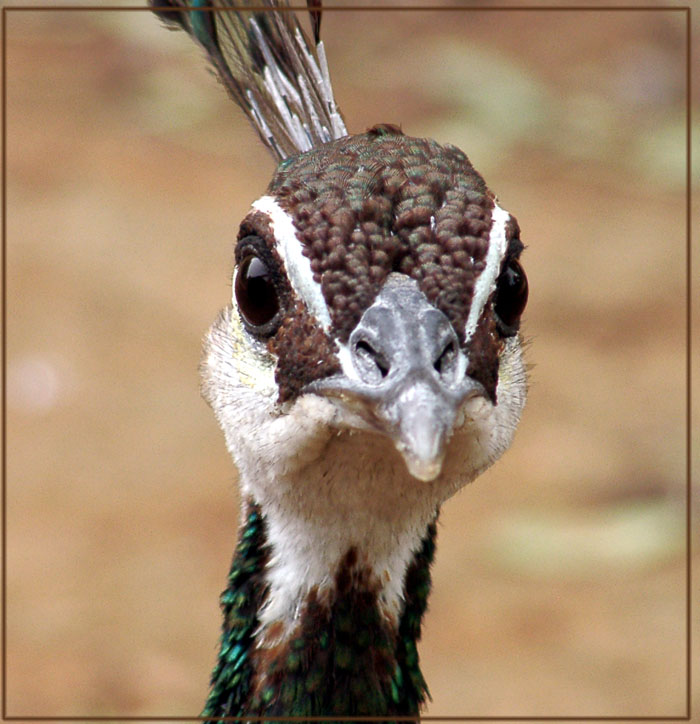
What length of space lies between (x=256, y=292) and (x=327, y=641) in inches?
21.1

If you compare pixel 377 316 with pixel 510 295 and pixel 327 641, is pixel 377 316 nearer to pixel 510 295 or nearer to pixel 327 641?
pixel 510 295

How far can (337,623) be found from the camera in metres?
1.80

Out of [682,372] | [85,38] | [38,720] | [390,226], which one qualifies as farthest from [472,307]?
[85,38]

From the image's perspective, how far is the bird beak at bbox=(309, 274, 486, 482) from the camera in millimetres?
1343

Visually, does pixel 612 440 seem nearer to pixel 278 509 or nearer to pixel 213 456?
pixel 213 456

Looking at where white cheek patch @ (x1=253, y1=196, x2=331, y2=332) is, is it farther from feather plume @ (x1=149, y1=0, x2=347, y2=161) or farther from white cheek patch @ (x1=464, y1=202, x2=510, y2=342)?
feather plume @ (x1=149, y1=0, x2=347, y2=161)

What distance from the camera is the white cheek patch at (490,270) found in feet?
5.13

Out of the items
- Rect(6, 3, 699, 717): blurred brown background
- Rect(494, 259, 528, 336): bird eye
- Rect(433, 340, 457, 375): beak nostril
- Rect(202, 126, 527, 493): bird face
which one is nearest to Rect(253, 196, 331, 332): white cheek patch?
Rect(202, 126, 527, 493): bird face

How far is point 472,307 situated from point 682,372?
390cm

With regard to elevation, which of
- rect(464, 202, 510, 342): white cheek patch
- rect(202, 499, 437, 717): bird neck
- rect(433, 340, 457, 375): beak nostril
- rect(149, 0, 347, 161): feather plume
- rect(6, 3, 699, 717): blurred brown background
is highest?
rect(6, 3, 699, 717): blurred brown background

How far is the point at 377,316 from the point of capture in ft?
4.83

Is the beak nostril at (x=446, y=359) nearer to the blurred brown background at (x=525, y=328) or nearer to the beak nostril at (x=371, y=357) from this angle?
the beak nostril at (x=371, y=357)

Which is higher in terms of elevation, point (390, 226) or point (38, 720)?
point (38, 720)

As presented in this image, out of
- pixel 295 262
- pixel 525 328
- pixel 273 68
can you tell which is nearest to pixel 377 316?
pixel 295 262
